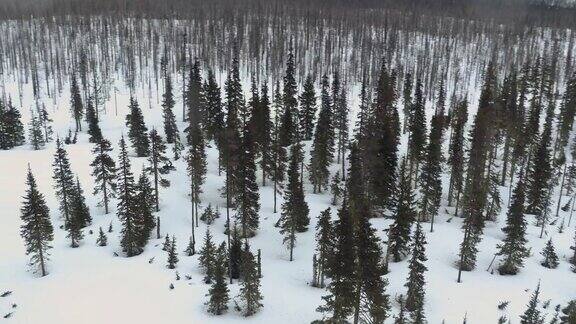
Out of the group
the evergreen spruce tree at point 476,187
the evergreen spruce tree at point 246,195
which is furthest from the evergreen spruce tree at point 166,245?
the evergreen spruce tree at point 476,187

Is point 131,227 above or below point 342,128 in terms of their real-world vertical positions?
below

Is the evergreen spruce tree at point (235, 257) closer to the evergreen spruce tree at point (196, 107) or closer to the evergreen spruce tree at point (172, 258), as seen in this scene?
the evergreen spruce tree at point (172, 258)

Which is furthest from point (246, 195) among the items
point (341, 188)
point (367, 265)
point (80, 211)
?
point (367, 265)

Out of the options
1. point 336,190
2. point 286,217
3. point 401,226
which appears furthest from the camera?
point 336,190

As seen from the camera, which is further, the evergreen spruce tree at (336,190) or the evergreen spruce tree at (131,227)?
the evergreen spruce tree at (336,190)

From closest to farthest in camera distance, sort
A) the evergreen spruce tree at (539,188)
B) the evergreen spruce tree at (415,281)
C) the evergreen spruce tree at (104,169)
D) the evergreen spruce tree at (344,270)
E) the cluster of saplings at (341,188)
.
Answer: the evergreen spruce tree at (344,270), the cluster of saplings at (341,188), the evergreen spruce tree at (415,281), the evergreen spruce tree at (104,169), the evergreen spruce tree at (539,188)

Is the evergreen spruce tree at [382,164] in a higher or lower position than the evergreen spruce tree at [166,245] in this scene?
higher

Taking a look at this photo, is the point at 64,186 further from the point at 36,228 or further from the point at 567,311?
the point at 567,311
